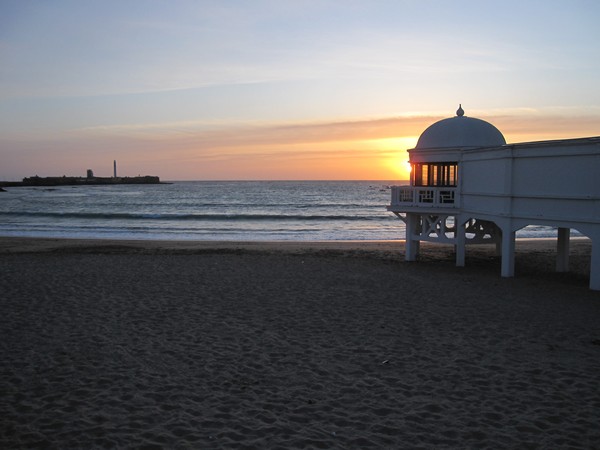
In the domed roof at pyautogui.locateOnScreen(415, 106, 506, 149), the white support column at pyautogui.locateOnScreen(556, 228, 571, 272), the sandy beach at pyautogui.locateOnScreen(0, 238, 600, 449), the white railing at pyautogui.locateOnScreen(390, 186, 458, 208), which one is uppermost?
the domed roof at pyautogui.locateOnScreen(415, 106, 506, 149)

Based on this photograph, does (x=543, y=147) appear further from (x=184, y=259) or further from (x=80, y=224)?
(x=80, y=224)

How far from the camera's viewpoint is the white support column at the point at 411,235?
20.0m

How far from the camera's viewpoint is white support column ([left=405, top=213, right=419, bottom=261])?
19969 millimetres

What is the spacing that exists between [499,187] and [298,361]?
10.1 metres

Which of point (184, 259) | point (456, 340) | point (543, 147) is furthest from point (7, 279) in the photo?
point (543, 147)

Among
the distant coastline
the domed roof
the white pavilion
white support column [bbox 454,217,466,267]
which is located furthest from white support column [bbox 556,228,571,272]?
the distant coastline

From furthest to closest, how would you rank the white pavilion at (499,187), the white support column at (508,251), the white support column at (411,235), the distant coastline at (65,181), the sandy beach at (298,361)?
the distant coastline at (65,181) < the white support column at (411,235) < the white support column at (508,251) < the white pavilion at (499,187) < the sandy beach at (298,361)

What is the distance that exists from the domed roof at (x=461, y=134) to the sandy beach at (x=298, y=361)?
498cm

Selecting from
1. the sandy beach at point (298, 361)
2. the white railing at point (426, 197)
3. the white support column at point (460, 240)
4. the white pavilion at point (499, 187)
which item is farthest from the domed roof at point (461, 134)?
the sandy beach at point (298, 361)

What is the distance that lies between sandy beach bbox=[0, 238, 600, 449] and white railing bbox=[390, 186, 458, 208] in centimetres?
333

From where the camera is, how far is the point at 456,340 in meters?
9.52

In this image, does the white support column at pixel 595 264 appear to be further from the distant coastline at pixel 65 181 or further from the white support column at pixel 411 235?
the distant coastline at pixel 65 181

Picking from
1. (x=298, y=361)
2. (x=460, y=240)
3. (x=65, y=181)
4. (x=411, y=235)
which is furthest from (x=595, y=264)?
(x=65, y=181)

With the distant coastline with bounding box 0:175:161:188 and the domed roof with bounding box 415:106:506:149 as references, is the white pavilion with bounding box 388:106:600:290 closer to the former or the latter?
the domed roof with bounding box 415:106:506:149
